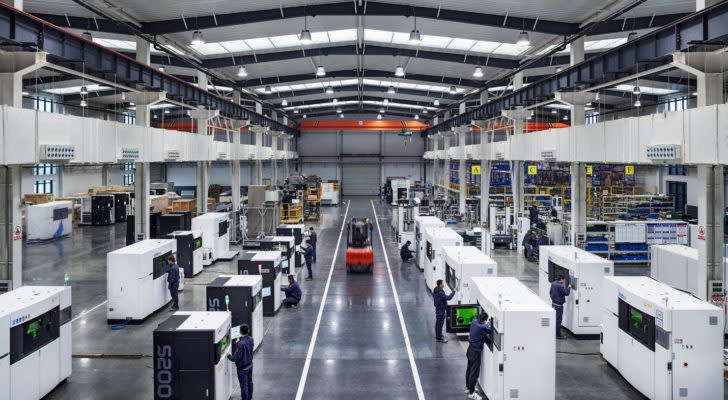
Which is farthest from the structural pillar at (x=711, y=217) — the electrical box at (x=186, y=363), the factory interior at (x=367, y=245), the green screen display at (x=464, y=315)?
the electrical box at (x=186, y=363)

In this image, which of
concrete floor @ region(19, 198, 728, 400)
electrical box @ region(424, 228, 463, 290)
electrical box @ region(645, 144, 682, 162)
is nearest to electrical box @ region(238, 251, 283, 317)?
concrete floor @ region(19, 198, 728, 400)

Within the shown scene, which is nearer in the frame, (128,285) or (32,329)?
(32,329)

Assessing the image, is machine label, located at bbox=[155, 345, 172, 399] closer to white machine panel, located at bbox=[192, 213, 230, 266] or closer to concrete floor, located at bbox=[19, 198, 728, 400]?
concrete floor, located at bbox=[19, 198, 728, 400]

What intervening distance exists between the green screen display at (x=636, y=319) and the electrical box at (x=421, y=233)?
9.83 meters

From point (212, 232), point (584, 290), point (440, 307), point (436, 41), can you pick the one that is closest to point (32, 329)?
point (440, 307)

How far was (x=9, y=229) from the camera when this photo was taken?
11195 mm

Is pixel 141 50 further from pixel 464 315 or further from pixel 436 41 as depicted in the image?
pixel 464 315

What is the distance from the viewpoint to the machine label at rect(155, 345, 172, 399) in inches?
324

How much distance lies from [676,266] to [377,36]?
1418cm

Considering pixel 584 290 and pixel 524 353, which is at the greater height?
pixel 584 290

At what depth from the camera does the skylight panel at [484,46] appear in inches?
806

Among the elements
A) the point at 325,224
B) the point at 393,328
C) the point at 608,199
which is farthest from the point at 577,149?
the point at 325,224

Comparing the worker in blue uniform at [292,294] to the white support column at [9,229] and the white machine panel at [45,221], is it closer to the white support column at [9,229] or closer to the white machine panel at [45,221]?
the white support column at [9,229]

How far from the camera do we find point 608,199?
2586cm
